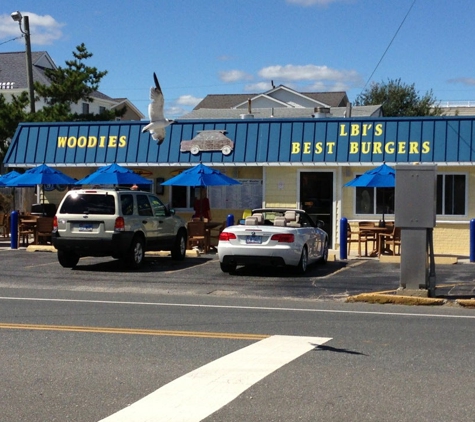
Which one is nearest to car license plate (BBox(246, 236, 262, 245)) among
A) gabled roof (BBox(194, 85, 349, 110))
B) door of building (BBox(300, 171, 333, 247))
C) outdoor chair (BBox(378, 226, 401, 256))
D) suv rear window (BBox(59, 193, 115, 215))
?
suv rear window (BBox(59, 193, 115, 215))

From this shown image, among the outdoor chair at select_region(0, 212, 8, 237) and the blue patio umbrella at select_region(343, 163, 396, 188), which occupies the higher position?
the blue patio umbrella at select_region(343, 163, 396, 188)

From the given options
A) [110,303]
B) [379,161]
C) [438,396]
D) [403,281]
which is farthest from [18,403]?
[379,161]

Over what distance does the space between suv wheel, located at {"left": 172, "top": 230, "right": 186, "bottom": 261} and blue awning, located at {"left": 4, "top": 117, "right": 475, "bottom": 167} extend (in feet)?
12.7

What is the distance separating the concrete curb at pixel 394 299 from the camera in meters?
12.8

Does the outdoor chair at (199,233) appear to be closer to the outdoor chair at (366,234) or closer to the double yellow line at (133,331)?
the outdoor chair at (366,234)

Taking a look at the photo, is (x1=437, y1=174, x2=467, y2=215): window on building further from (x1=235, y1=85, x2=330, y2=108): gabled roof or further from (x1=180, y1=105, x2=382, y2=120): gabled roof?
(x1=235, y1=85, x2=330, y2=108): gabled roof

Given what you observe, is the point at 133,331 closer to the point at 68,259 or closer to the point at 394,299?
the point at 394,299

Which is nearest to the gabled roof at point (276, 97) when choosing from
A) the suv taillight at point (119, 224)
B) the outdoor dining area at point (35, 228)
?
the outdoor dining area at point (35, 228)

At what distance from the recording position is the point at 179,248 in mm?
19781

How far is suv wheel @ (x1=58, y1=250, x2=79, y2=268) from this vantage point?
17900mm

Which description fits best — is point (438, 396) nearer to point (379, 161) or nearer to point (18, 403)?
point (18, 403)

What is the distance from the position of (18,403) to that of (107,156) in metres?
18.2

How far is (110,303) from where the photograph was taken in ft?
41.2

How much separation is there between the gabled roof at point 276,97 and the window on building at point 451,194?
3241cm
